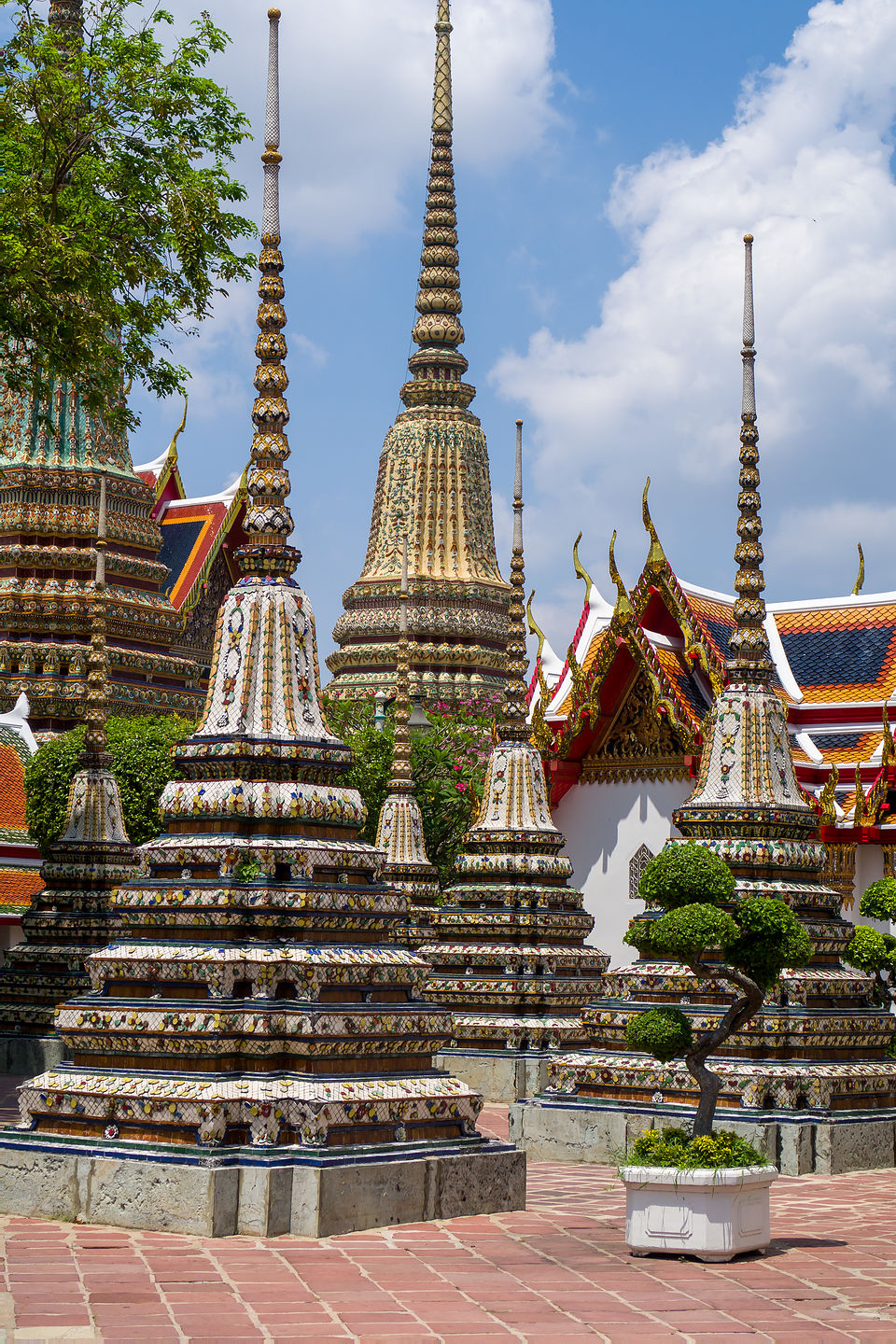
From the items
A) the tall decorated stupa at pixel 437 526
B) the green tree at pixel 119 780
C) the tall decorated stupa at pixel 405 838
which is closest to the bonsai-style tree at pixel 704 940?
the tall decorated stupa at pixel 405 838

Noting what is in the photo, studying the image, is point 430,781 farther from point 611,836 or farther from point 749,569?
point 749,569

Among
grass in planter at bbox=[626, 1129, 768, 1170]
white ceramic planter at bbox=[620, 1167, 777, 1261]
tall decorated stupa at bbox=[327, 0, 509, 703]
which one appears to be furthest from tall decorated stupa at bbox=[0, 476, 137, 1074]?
tall decorated stupa at bbox=[327, 0, 509, 703]

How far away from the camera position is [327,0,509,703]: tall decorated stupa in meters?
46.8

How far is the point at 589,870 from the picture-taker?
23672 millimetres

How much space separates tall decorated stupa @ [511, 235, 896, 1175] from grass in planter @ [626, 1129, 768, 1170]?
417cm

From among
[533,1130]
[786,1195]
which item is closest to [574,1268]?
[786,1195]

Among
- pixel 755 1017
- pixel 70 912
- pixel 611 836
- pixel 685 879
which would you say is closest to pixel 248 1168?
pixel 685 879

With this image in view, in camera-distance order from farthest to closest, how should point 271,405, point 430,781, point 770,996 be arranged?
point 430,781 → point 770,996 → point 271,405

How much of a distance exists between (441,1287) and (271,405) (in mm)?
6073

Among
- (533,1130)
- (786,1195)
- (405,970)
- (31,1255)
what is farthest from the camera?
(533,1130)

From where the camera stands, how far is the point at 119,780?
101ft

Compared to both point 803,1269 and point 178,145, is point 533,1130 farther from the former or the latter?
point 178,145

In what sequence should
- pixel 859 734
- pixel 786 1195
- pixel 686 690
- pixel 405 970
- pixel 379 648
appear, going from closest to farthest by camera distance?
pixel 405 970
pixel 786 1195
pixel 686 690
pixel 859 734
pixel 379 648

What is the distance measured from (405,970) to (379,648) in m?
35.0
